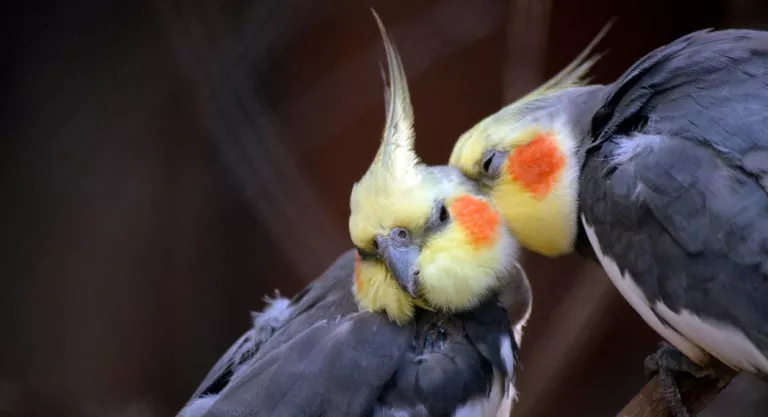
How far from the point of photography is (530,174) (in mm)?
1048

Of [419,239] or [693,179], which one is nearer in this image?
[693,179]

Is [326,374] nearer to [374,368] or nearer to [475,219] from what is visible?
[374,368]

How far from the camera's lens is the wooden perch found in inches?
37.8

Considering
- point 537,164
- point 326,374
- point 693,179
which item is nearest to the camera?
point 693,179

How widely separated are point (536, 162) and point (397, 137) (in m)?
0.22

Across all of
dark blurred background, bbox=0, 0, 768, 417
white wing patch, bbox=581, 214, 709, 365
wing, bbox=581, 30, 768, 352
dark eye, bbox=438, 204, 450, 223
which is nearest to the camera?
wing, bbox=581, 30, 768, 352

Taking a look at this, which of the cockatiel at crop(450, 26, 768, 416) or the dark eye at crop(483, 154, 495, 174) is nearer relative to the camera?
the cockatiel at crop(450, 26, 768, 416)

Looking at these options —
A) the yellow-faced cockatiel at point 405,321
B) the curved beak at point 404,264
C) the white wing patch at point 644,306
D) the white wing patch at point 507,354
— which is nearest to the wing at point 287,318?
the yellow-faced cockatiel at point 405,321

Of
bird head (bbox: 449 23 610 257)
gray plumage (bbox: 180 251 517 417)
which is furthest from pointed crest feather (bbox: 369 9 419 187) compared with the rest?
gray plumage (bbox: 180 251 517 417)

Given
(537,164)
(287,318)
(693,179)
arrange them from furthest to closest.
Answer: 1. (287,318)
2. (537,164)
3. (693,179)

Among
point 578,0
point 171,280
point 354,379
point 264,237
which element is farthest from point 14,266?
point 578,0

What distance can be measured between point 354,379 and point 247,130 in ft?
2.60

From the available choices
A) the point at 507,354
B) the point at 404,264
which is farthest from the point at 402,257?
the point at 507,354

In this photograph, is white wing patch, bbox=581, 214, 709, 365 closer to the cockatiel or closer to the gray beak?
the cockatiel
